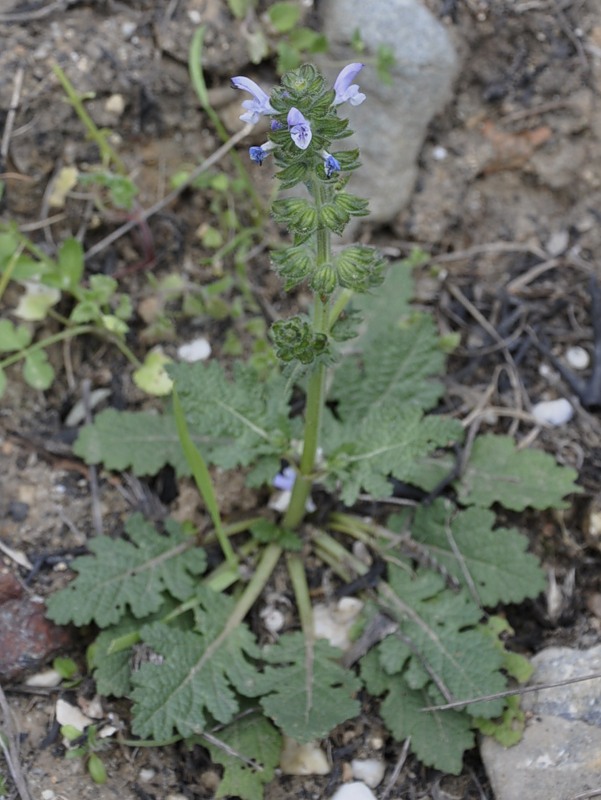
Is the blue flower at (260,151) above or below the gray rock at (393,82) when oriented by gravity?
above

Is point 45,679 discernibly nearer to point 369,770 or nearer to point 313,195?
point 369,770

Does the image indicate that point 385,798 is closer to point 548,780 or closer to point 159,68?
point 548,780

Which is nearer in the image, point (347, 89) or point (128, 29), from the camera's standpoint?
point (347, 89)

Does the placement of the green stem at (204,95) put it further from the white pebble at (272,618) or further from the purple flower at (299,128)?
the white pebble at (272,618)

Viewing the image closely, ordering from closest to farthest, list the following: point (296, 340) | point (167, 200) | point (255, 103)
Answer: point (255, 103), point (296, 340), point (167, 200)

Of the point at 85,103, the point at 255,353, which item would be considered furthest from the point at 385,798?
the point at 85,103

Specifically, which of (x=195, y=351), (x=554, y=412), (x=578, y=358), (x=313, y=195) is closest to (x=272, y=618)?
(x=195, y=351)

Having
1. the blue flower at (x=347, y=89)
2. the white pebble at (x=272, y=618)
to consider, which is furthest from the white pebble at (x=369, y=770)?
the blue flower at (x=347, y=89)
